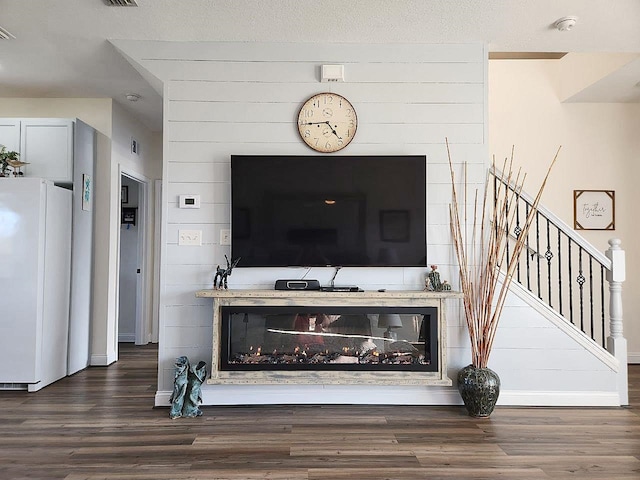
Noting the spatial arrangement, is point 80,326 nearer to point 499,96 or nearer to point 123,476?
point 123,476

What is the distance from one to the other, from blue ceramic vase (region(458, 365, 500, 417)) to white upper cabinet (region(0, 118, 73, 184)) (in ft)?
12.6

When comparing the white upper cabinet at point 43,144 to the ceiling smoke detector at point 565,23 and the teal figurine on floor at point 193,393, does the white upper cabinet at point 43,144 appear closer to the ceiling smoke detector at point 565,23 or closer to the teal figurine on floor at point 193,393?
the teal figurine on floor at point 193,393

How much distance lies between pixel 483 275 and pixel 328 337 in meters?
1.20

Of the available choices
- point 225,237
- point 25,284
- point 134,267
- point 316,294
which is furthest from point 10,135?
point 316,294

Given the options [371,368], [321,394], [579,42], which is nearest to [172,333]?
[321,394]

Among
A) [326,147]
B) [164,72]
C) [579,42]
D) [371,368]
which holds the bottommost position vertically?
[371,368]

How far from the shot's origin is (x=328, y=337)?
3586 millimetres

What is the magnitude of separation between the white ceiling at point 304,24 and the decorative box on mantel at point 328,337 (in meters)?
1.85

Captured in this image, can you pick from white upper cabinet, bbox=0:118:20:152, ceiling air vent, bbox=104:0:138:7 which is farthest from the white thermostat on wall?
white upper cabinet, bbox=0:118:20:152

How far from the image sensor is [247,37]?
367 centimetres

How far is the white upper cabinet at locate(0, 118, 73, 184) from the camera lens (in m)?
4.62

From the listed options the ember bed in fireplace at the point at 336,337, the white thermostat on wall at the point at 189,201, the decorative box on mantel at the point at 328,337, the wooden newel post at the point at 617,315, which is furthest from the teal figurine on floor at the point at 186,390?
the wooden newel post at the point at 617,315

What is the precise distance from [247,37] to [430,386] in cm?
285

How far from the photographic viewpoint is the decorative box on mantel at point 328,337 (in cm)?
345
